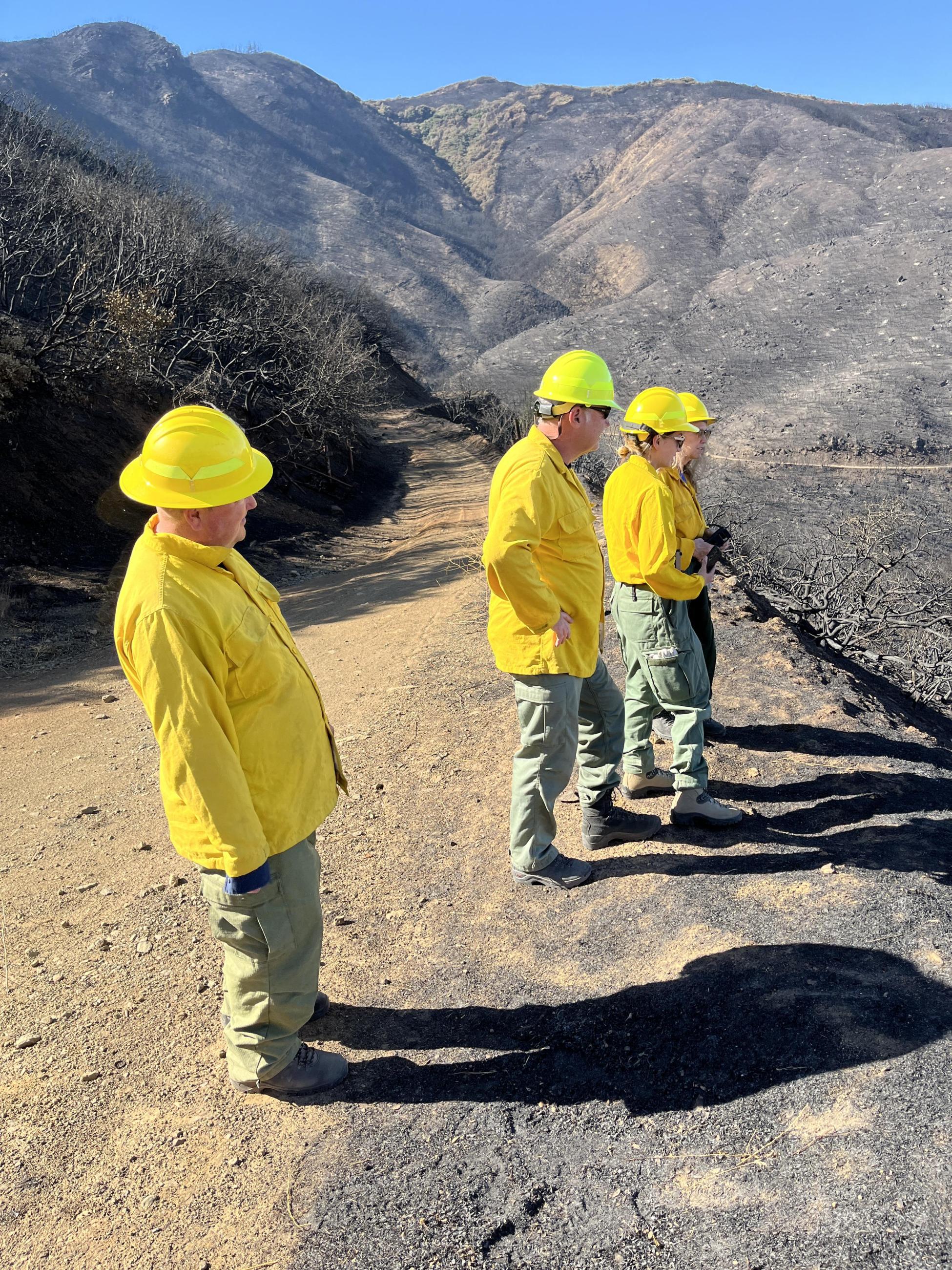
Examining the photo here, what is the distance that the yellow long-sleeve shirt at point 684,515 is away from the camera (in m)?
3.77

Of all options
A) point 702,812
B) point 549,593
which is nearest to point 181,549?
point 549,593

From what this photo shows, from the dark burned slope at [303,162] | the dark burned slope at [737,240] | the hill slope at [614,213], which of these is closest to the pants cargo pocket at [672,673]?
the hill slope at [614,213]

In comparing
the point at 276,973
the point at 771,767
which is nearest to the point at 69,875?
the point at 276,973

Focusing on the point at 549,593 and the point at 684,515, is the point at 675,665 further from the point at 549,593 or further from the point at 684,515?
the point at 549,593

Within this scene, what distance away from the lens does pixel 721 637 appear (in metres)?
5.85

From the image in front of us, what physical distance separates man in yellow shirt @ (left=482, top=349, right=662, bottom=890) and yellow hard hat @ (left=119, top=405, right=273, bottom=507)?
38.3 inches

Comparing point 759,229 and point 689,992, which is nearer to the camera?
point 689,992

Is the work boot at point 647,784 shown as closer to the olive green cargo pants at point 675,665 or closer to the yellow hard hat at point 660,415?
the olive green cargo pants at point 675,665

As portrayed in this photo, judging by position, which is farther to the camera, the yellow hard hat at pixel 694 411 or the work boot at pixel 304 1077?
the yellow hard hat at pixel 694 411

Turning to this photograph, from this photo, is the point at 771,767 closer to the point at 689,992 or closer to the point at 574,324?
the point at 689,992

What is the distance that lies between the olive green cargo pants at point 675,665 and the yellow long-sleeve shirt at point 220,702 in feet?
5.88

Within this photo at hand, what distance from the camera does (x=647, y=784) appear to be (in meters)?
4.05

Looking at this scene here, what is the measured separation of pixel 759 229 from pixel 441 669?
59.3 m

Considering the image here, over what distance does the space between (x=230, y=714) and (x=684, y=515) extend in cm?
236
